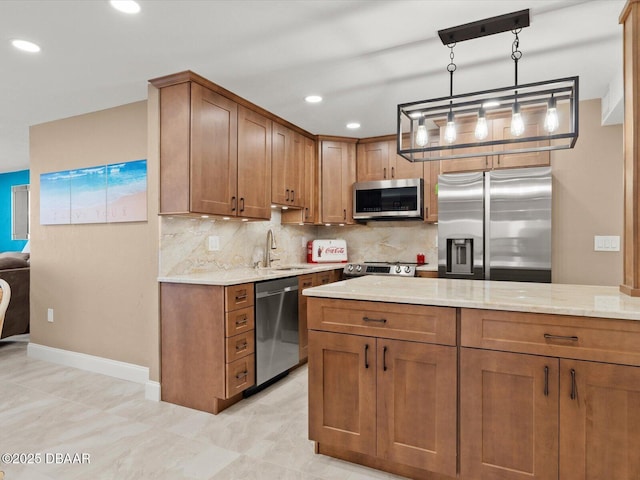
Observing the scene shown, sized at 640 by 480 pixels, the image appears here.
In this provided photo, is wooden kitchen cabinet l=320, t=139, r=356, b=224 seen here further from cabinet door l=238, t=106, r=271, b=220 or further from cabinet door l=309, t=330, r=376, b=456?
cabinet door l=309, t=330, r=376, b=456

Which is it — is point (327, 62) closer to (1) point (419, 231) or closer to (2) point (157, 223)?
(2) point (157, 223)

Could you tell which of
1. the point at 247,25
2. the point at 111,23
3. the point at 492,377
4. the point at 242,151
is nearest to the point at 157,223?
the point at 242,151

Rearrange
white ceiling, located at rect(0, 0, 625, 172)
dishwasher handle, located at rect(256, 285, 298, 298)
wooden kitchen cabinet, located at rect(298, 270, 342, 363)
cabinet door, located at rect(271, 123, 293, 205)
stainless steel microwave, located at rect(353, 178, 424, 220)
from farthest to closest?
1. stainless steel microwave, located at rect(353, 178, 424, 220)
2. cabinet door, located at rect(271, 123, 293, 205)
3. wooden kitchen cabinet, located at rect(298, 270, 342, 363)
4. dishwasher handle, located at rect(256, 285, 298, 298)
5. white ceiling, located at rect(0, 0, 625, 172)

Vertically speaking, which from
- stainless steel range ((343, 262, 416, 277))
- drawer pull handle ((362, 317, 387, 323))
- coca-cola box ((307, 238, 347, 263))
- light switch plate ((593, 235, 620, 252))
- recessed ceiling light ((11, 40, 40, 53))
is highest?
recessed ceiling light ((11, 40, 40, 53))

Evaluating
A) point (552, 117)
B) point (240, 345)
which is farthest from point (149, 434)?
point (552, 117)

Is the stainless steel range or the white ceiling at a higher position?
the white ceiling

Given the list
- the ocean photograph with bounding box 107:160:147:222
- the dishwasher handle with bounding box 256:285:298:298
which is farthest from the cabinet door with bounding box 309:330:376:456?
the ocean photograph with bounding box 107:160:147:222

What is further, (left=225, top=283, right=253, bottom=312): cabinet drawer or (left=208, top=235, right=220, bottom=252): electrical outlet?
(left=208, top=235, right=220, bottom=252): electrical outlet

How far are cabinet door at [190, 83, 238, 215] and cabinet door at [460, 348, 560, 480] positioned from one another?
2.07 m

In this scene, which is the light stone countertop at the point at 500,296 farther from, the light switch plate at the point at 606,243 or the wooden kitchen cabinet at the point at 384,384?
the light switch plate at the point at 606,243

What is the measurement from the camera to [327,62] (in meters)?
2.63

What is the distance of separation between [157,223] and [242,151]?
934 millimetres

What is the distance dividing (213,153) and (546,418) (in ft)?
8.66

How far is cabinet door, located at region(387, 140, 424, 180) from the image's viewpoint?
434 centimetres
